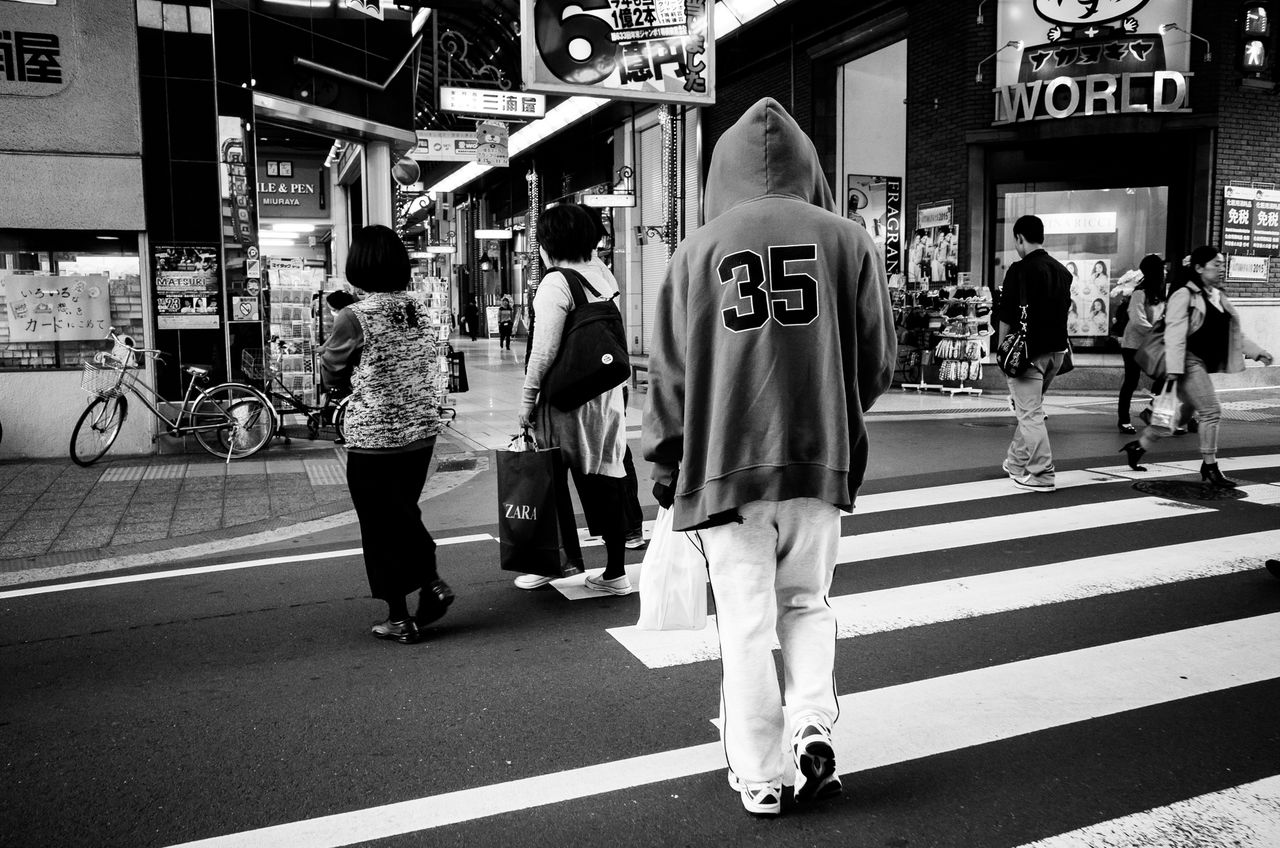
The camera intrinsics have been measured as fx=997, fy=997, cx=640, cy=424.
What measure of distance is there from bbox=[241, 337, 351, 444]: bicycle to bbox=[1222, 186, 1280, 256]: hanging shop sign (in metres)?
14.2

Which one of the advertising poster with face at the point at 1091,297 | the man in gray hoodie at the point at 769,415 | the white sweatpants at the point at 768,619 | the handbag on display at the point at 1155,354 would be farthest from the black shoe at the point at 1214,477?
the advertising poster with face at the point at 1091,297

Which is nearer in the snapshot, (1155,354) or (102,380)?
(1155,354)

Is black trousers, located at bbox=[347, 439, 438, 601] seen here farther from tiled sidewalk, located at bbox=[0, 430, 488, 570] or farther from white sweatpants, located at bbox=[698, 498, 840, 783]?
tiled sidewalk, located at bbox=[0, 430, 488, 570]

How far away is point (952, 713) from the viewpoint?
380 centimetres

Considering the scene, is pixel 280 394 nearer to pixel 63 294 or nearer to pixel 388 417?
pixel 63 294

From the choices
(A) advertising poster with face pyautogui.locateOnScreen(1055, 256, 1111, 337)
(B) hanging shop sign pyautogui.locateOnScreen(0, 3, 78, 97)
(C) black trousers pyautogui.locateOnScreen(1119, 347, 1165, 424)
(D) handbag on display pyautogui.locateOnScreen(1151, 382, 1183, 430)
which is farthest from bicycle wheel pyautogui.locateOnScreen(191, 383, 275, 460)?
(A) advertising poster with face pyautogui.locateOnScreen(1055, 256, 1111, 337)

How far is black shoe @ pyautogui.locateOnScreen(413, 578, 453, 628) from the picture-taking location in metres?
4.85

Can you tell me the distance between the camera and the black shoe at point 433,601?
485 centimetres

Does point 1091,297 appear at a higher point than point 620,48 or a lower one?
lower

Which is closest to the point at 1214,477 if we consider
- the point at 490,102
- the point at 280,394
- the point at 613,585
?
the point at 613,585

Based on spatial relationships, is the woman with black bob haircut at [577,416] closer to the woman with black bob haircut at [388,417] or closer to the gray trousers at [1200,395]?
the woman with black bob haircut at [388,417]

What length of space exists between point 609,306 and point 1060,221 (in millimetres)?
14790

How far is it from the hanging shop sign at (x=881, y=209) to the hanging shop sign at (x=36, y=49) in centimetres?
1459

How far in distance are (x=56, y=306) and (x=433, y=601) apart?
7.72 metres
